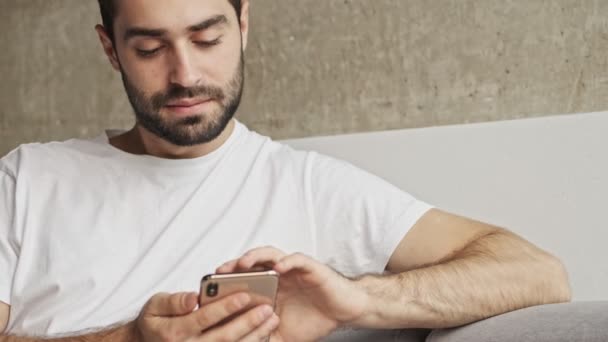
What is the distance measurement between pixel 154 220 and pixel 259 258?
0.49 meters

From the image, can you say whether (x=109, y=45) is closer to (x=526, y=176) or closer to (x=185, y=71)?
(x=185, y=71)

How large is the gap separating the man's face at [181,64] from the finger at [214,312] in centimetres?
52

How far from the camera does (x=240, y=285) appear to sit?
103 centimetres

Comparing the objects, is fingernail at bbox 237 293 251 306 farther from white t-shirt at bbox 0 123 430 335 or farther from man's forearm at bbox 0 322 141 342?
white t-shirt at bbox 0 123 430 335

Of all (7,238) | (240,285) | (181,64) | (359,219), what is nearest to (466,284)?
(359,219)

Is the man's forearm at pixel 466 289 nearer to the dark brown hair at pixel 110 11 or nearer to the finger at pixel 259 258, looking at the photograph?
the finger at pixel 259 258

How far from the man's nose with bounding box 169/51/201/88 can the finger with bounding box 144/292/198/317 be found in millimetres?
498

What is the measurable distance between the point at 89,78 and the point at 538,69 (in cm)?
131

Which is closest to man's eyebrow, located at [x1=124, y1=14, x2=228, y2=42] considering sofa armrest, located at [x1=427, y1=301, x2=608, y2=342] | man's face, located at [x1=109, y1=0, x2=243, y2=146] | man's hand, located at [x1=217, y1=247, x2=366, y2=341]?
man's face, located at [x1=109, y1=0, x2=243, y2=146]

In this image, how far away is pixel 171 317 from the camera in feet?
3.60

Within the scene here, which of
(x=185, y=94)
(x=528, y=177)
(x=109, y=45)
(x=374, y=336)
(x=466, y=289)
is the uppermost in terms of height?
(x=109, y=45)

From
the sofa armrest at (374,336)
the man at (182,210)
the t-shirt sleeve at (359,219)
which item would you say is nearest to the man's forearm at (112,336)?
the man at (182,210)

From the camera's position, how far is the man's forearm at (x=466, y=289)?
121cm

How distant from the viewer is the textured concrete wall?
1.89 m
